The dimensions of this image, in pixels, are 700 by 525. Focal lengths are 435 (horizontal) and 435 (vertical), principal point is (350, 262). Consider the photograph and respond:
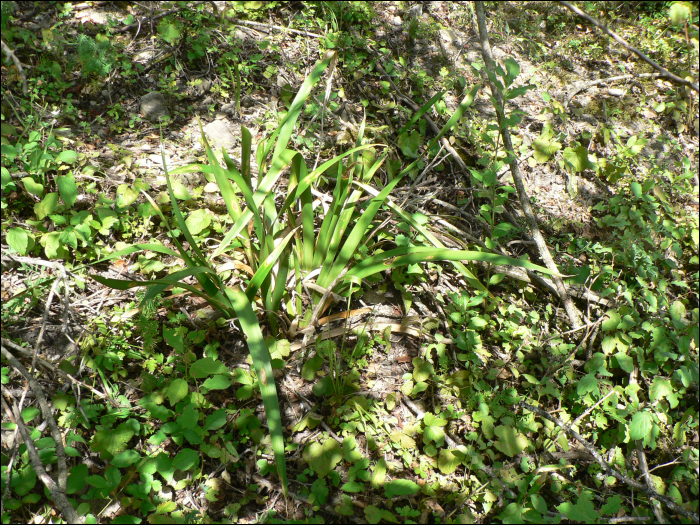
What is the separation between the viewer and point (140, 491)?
4.37ft

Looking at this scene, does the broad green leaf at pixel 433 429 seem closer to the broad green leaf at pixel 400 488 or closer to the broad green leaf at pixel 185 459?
the broad green leaf at pixel 400 488

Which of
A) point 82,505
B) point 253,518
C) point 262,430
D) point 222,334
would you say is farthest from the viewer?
point 222,334

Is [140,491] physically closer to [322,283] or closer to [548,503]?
[322,283]

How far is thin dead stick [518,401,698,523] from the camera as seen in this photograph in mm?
1650

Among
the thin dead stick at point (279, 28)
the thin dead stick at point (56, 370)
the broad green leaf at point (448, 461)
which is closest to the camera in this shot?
the thin dead stick at point (56, 370)

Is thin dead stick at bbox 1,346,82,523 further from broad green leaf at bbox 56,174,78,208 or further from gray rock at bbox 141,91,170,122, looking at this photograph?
gray rock at bbox 141,91,170,122

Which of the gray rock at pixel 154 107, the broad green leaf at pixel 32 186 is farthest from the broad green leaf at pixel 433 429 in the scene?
the gray rock at pixel 154 107

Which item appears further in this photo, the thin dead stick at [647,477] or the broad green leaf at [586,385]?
the broad green leaf at [586,385]

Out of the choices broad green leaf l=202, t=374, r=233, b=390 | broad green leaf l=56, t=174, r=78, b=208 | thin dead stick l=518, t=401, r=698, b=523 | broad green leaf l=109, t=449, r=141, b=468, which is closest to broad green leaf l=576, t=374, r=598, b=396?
thin dead stick l=518, t=401, r=698, b=523

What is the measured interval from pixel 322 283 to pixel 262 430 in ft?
1.93

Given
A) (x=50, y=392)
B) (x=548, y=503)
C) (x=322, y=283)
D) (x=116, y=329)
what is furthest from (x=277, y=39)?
(x=548, y=503)

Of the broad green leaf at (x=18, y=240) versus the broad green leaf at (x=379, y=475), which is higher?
the broad green leaf at (x=18, y=240)

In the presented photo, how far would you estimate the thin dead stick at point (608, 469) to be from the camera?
165 centimetres

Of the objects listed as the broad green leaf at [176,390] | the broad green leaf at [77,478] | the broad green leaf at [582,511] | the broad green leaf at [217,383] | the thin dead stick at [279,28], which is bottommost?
the broad green leaf at [77,478]
